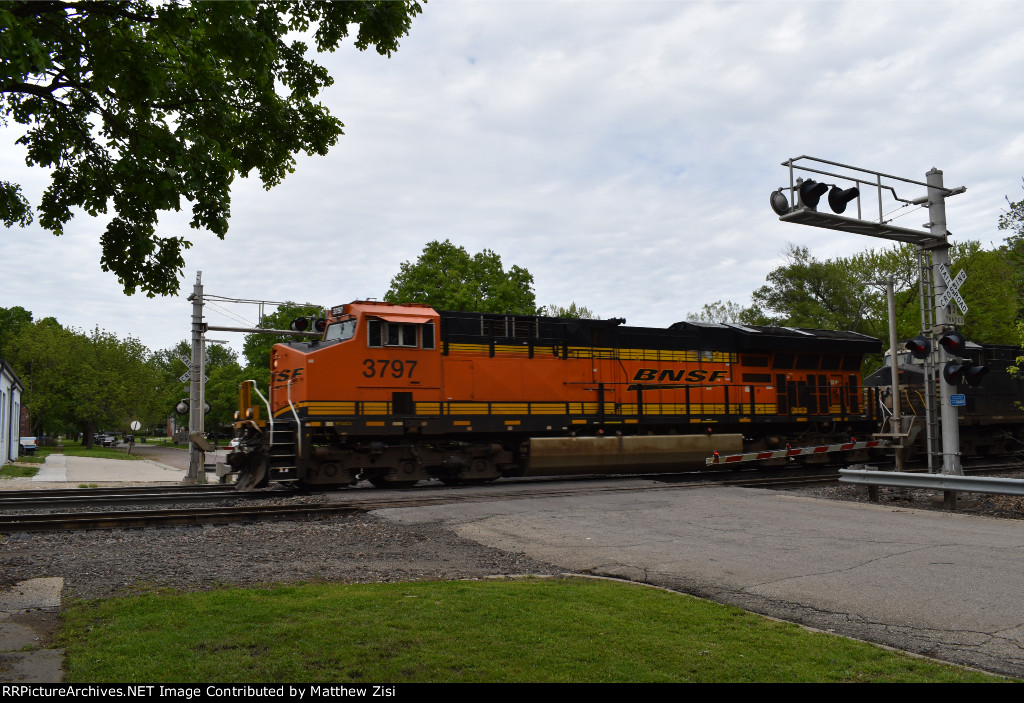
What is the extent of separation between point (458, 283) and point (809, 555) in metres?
31.4

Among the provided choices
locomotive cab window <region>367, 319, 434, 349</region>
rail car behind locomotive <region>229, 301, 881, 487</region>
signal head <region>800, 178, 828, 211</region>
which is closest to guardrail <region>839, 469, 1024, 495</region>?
signal head <region>800, 178, 828, 211</region>

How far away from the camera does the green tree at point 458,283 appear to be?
37844mm

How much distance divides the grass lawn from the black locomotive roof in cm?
1072

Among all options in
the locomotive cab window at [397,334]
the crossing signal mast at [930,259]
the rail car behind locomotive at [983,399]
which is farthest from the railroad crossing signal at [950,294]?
the locomotive cab window at [397,334]

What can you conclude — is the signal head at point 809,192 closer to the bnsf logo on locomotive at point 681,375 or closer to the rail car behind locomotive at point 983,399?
the bnsf logo on locomotive at point 681,375

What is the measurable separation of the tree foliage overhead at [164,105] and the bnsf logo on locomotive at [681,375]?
12.3 meters

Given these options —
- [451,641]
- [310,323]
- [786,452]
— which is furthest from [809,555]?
[310,323]

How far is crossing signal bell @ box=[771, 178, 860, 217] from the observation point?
12.3 metres

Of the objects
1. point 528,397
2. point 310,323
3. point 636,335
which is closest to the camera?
point 528,397

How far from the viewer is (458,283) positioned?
38.3 meters

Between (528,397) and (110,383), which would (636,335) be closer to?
(528,397)

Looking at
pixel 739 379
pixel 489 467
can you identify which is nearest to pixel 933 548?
pixel 489 467

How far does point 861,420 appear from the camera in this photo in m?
21.3

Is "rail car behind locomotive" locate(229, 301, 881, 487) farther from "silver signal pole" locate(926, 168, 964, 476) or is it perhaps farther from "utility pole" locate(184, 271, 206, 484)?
"silver signal pole" locate(926, 168, 964, 476)
